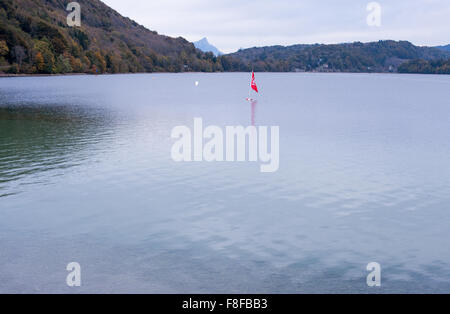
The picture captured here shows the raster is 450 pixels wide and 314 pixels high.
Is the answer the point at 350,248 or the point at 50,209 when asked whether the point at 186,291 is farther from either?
the point at 50,209

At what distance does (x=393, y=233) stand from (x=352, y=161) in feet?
70.7

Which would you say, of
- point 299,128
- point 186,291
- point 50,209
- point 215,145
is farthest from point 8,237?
point 299,128

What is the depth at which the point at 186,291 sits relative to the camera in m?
19.3

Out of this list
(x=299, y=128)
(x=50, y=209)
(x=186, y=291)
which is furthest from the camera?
(x=299, y=128)

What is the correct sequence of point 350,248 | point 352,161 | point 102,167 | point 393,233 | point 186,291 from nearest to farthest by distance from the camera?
point 186,291, point 350,248, point 393,233, point 102,167, point 352,161

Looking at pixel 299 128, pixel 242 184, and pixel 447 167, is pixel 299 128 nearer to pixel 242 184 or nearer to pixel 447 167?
pixel 447 167

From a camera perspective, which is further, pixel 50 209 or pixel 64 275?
pixel 50 209

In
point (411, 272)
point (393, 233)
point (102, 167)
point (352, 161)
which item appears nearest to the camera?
point (411, 272)

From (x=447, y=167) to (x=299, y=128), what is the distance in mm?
30777

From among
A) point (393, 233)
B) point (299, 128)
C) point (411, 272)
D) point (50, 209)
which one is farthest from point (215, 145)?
point (411, 272)

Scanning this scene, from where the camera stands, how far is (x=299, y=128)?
74.4 meters

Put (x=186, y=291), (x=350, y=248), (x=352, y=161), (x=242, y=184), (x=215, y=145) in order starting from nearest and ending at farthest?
(x=186, y=291), (x=350, y=248), (x=242, y=184), (x=352, y=161), (x=215, y=145)

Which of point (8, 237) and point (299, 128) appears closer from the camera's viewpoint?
point (8, 237)

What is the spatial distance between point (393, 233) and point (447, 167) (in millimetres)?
22577
